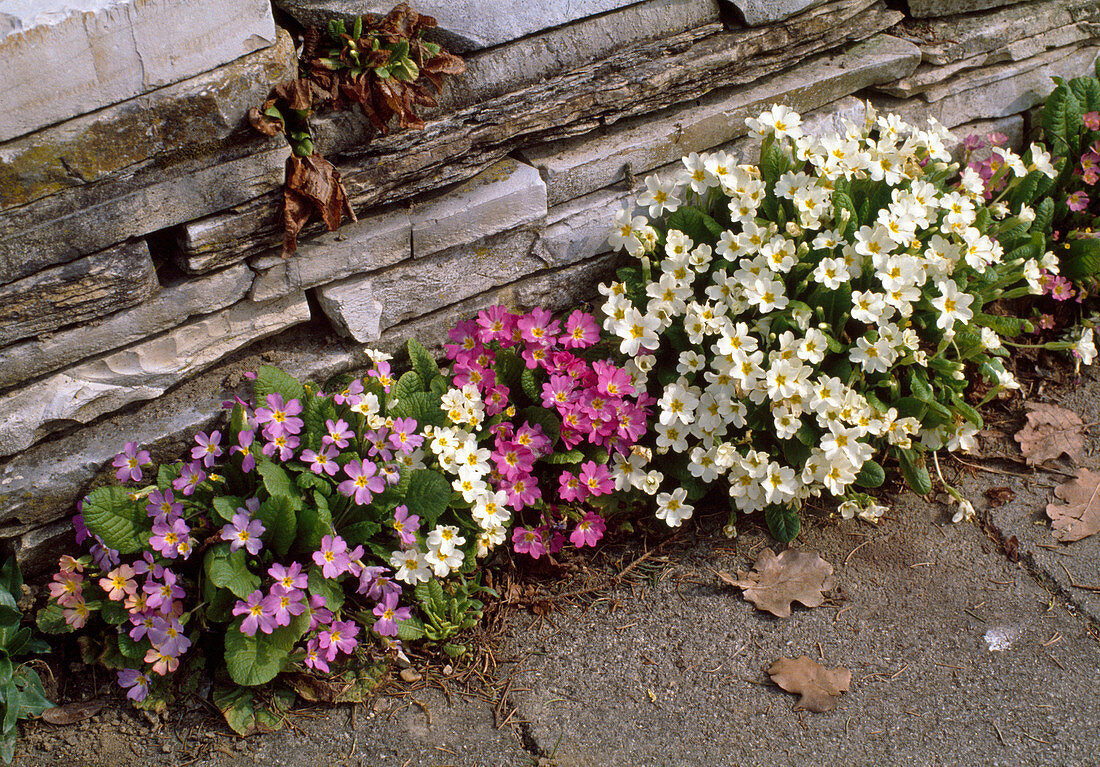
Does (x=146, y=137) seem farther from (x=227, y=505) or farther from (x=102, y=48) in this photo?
(x=227, y=505)

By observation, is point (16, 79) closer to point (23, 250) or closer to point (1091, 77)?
point (23, 250)

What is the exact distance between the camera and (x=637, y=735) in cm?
243

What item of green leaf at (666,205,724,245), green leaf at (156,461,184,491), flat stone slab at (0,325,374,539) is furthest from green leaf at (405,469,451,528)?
green leaf at (666,205,724,245)

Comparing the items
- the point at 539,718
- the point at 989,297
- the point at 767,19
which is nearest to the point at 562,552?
the point at 539,718

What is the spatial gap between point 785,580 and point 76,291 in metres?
2.34

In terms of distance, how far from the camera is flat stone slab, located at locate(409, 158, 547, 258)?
9.19ft

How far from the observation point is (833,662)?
2.61 meters

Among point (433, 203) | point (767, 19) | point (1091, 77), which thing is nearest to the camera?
point (433, 203)

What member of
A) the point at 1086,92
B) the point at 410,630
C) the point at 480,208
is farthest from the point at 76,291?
the point at 1086,92

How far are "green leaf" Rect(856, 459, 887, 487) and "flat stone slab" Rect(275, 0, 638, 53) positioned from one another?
5.81ft

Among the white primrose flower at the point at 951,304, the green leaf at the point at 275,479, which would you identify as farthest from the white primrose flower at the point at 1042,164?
the green leaf at the point at 275,479

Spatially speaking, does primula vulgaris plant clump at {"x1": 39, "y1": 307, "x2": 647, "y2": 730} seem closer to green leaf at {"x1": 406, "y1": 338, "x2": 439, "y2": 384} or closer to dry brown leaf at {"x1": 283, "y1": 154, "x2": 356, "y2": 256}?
green leaf at {"x1": 406, "y1": 338, "x2": 439, "y2": 384}

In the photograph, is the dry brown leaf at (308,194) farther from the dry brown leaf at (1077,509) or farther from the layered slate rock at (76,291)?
the dry brown leaf at (1077,509)

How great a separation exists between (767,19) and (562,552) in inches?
80.7
